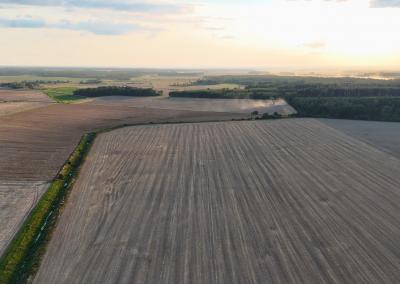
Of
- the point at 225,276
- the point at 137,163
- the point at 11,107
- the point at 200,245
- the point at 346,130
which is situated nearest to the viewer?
the point at 225,276

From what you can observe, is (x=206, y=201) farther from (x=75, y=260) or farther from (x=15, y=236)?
(x=15, y=236)

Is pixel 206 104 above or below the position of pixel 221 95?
below

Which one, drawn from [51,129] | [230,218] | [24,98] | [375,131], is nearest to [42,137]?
[51,129]

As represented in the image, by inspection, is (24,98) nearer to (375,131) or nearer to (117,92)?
(117,92)

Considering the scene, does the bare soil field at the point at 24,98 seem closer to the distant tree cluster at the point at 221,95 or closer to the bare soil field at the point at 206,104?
the bare soil field at the point at 206,104

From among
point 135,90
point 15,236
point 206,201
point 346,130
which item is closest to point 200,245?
point 206,201

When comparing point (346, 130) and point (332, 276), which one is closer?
point (332, 276)

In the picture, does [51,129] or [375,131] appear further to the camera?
[51,129]
